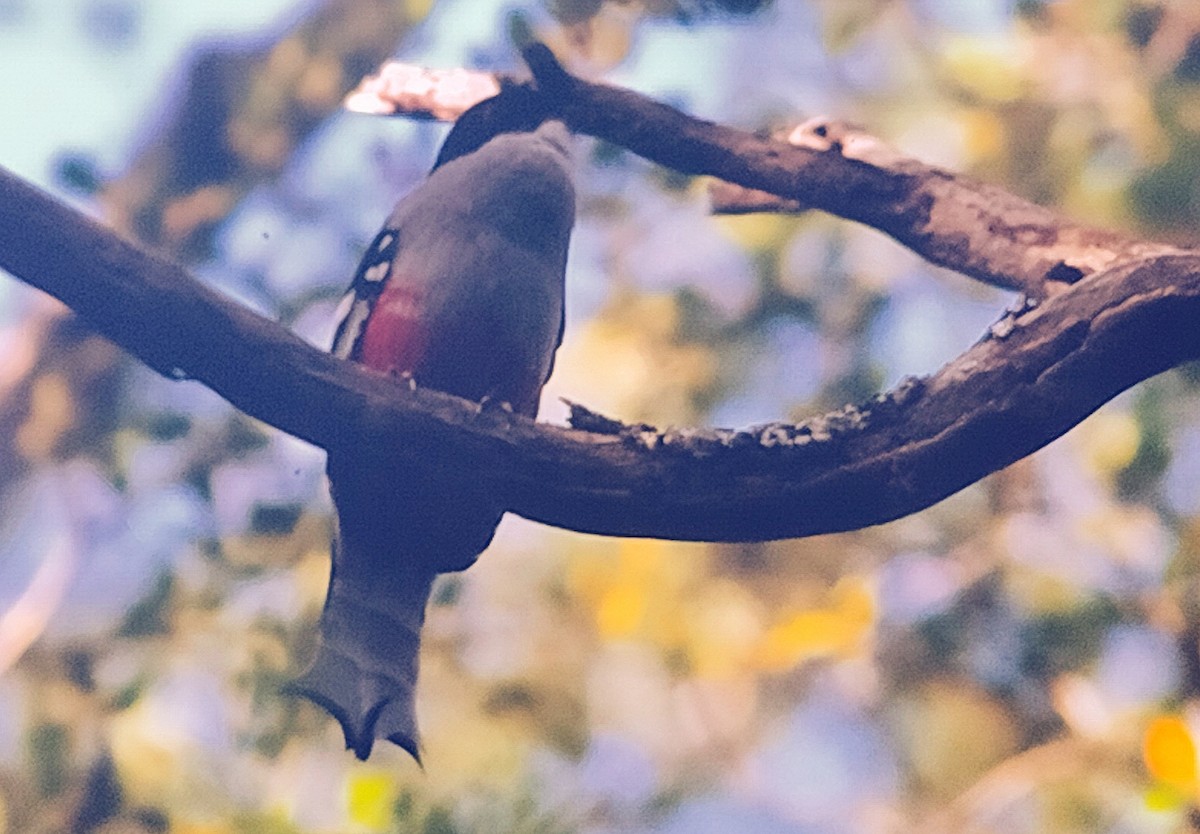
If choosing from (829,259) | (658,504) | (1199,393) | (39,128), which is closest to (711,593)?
(658,504)

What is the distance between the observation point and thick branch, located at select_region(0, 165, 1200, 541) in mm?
1201

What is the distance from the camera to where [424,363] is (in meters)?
1.42

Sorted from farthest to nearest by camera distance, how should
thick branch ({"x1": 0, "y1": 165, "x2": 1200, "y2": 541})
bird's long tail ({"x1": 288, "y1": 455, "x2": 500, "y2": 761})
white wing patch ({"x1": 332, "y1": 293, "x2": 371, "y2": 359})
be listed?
white wing patch ({"x1": 332, "y1": 293, "x2": 371, "y2": 359})
bird's long tail ({"x1": 288, "y1": 455, "x2": 500, "y2": 761})
thick branch ({"x1": 0, "y1": 165, "x2": 1200, "y2": 541})

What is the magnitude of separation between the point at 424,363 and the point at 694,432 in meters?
0.37

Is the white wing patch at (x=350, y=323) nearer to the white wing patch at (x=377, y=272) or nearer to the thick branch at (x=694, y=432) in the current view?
the white wing patch at (x=377, y=272)

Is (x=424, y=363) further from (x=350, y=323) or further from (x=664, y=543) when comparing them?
(x=664, y=543)

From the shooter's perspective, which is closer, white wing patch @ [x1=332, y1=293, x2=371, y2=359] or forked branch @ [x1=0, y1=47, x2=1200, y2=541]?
forked branch @ [x1=0, y1=47, x2=1200, y2=541]

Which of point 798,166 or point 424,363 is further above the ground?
point 798,166

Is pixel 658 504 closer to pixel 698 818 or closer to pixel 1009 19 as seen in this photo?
pixel 698 818

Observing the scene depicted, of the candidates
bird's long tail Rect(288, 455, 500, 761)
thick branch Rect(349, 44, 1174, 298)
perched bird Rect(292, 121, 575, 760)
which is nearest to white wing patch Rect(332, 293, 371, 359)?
perched bird Rect(292, 121, 575, 760)

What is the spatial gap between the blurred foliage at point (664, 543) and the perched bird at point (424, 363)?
6 centimetres

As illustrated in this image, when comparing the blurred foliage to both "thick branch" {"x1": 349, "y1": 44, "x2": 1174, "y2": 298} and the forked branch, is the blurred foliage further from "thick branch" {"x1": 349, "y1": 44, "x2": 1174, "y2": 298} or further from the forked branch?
the forked branch

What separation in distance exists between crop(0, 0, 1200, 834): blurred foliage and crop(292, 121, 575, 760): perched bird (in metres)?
0.06

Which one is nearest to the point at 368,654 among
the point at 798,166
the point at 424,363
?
the point at 424,363
